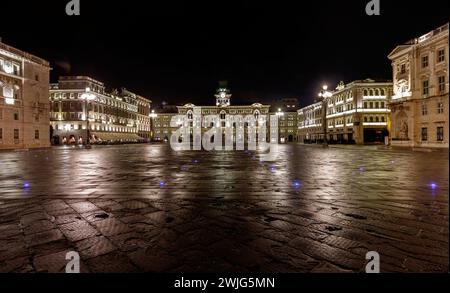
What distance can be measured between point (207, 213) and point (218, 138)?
10294 centimetres

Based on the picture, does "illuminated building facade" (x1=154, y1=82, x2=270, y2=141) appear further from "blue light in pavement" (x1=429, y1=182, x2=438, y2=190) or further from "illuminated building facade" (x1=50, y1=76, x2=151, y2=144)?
"blue light in pavement" (x1=429, y1=182, x2=438, y2=190)

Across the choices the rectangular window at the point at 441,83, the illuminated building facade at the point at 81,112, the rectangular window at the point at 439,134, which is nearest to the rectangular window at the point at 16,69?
the illuminated building facade at the point at 81,112

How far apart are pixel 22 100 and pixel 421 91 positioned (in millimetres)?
54080

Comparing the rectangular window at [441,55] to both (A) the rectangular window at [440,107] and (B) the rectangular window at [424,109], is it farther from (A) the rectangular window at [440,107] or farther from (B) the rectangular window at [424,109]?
(B) the rectangular window at [424,109]

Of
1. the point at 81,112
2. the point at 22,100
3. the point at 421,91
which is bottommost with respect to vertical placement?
the point at 421,91

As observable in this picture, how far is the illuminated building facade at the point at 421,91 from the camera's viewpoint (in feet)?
108

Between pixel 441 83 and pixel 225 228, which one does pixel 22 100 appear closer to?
pixel 225 228

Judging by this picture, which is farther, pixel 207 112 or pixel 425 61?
pixel 207 112

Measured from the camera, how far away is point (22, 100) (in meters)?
41.0

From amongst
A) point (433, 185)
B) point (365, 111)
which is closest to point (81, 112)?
point (365, 111)

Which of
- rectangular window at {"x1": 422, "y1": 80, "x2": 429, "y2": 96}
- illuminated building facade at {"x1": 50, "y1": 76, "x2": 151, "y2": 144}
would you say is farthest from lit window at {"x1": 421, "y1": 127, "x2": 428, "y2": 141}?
illuminated building facade at {"x1": 50, "y1": 76, "x2": 151, "y2": 144}
